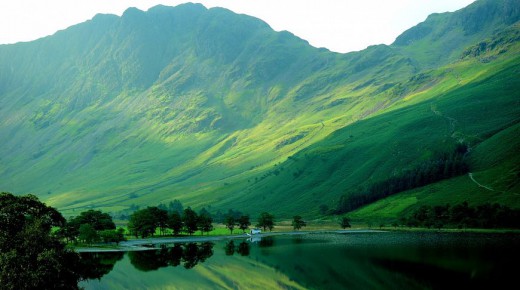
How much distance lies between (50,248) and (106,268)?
159 ft

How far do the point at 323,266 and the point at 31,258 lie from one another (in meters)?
60.5

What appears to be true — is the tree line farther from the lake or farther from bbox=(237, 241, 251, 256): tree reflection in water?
bbox=(237, 241, 251, 256): tree reflection in water

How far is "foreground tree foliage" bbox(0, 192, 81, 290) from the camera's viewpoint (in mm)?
60594

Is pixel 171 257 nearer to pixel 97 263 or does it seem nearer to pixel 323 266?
pixel 97 263

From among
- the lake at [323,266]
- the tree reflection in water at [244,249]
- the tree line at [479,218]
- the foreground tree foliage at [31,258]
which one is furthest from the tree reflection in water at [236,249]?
the tree line at [479,218]

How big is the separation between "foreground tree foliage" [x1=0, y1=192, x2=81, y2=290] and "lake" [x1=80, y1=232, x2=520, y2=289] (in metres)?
26.1

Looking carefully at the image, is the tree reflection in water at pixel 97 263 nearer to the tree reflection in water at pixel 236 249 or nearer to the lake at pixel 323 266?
the lake at pixel 323 266

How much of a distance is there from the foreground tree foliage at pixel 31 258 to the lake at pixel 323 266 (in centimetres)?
2610

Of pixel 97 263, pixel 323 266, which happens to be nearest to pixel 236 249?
pixel 97 263

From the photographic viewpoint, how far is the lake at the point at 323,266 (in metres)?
86.4

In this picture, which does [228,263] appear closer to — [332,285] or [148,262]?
[148,262]

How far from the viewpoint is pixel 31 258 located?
63188 millimetres

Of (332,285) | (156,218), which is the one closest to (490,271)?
(332,285)

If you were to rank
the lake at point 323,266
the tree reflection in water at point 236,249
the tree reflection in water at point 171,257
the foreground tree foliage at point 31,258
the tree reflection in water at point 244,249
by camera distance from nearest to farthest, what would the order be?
the foreground tree foliage at point 31,258 → the lake at point 323,266 → the tree reflection in water at point 171,257 → the tree reflection in water at point 244,249 → the tree reflection in water at point 236,249
